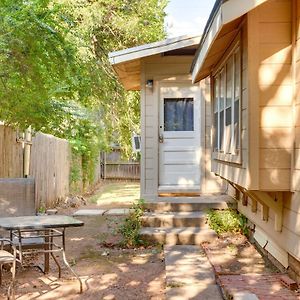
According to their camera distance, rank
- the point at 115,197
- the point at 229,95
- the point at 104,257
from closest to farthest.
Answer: the point at 229,95 → the point at 104,257 → the point at 115,197

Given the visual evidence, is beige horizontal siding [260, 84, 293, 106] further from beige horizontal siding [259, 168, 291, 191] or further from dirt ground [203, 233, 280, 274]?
dirt ground [203, 233, 280, 274]

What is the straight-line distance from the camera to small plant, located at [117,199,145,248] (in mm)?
5910

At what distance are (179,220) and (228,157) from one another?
1.99 meters

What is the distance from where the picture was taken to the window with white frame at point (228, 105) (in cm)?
437

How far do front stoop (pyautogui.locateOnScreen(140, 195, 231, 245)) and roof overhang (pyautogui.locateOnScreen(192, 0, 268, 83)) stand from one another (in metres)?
2.14

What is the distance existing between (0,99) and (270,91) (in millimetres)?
4132

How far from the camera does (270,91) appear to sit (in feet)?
12.2

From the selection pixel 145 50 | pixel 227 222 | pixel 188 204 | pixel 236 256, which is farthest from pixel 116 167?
pixel 236 256

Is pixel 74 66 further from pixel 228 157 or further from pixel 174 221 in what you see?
pixel 228 157


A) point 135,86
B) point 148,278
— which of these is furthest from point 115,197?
point 148,278

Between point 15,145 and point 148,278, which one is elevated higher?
point 15,145

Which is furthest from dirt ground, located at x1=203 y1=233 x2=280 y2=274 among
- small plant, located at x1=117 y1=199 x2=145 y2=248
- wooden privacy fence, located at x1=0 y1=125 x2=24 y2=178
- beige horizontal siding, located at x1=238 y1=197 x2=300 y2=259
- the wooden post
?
the wooden post

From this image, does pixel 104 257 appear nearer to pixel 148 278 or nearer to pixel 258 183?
pixel 148 278

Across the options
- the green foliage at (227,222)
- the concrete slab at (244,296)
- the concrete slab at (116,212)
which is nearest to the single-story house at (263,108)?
the concrete slab at (244,296)
